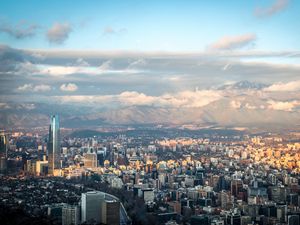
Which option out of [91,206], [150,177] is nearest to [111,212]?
[91,206]

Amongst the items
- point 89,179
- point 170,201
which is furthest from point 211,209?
point 89,179

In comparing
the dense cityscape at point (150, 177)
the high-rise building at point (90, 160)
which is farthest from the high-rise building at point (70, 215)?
the high-rise building at point (90, 160)

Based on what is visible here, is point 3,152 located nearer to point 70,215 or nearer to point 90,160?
point 70,215

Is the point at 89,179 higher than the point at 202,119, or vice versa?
the point at 202,119

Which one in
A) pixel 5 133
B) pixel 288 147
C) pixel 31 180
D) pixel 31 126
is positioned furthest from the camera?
pixel 288 147

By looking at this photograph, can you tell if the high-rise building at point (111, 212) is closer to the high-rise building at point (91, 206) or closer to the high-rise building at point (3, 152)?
the high-rise building at point (91, 206)

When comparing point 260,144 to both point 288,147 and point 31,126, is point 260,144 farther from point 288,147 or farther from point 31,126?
point 31,126

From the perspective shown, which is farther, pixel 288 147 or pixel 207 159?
pixel 207 159

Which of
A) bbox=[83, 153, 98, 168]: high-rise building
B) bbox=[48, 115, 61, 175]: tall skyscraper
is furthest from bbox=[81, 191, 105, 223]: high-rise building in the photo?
bbox=[83, 153, 98, 168]: high-rise building
